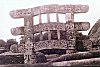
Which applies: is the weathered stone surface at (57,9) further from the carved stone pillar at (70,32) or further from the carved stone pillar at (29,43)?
the carved stone pillar at (29,43)

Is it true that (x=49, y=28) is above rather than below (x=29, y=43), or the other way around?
above

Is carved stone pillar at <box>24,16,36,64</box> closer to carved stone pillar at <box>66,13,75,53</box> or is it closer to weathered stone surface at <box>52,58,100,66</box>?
carved stone pillar at <box>66,13,75,53</box>

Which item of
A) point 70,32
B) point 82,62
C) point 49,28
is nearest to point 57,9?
point 49,28

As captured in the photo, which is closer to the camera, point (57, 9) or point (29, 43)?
point (57, 9)

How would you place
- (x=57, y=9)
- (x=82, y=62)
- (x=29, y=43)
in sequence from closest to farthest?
(x=82, y=62) → (x=57, y=9) → (x=29, y=43)

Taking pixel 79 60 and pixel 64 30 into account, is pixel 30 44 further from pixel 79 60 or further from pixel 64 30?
pixel 79 60

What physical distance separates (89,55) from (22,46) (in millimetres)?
4488

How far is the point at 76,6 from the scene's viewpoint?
1378 cm

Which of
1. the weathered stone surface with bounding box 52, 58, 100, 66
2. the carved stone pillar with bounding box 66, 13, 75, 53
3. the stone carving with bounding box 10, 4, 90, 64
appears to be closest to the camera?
the weathered stone surface with bounding box 52, 58, 100, 66

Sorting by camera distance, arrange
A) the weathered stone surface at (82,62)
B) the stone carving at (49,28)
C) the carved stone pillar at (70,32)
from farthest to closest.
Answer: the stone carving at (49,28)
the carved stone pillar at (70,32)
the weathered stone surface at (82,62)

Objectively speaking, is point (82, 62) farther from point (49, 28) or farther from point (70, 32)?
point (49, 28)

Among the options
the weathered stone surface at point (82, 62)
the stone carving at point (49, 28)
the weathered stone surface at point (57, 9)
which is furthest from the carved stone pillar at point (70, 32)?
the weathered stone surface at point (82, 62)

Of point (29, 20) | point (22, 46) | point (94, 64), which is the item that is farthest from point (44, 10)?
point (94, 64)

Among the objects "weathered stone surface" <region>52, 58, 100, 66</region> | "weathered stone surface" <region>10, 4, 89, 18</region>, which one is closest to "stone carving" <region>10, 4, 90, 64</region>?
"weathered stone surface" <region>10, 4, 89, 18</region>
